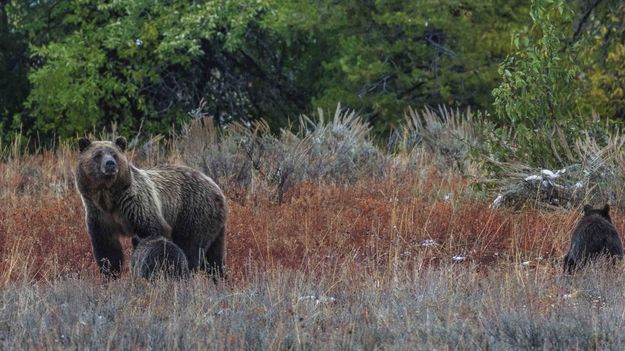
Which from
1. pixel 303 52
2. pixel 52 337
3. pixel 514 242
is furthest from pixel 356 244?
pixel 303 52

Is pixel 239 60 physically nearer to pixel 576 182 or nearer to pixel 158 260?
pixel 576 182

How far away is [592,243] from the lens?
368 inches

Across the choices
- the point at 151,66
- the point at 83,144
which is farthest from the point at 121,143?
the point at 151,66

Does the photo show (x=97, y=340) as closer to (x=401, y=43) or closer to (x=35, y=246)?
(x=35, y=246)

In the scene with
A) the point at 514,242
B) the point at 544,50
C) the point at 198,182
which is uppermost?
the point at 544,50

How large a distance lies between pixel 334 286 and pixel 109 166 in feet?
6.46

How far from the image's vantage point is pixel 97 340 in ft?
21.8

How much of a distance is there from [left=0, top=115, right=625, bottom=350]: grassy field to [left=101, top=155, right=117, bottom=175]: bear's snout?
2.63 feet

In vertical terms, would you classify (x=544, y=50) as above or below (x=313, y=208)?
above

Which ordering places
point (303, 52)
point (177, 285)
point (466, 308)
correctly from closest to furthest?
point (466, 308) → point (177, 285) → point (303, 52)

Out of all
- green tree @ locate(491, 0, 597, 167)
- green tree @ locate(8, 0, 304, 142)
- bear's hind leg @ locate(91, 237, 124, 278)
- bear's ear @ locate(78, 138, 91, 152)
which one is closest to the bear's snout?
bear's ear @ locate(78, 138, 91, 152)

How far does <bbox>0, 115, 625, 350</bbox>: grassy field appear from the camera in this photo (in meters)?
6.78

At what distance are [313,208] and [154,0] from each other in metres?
15.7

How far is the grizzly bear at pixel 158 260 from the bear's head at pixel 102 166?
1.99 feet
